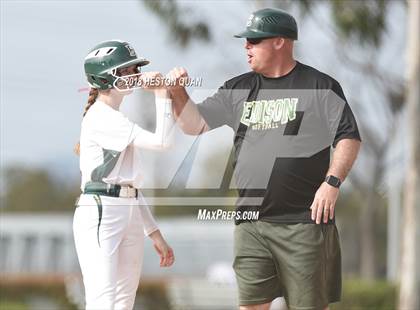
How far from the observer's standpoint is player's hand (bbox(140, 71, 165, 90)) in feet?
18.7

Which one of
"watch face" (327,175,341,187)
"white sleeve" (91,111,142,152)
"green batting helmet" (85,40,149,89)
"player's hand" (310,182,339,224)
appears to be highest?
"green batting helmet" (85,40,149,89)

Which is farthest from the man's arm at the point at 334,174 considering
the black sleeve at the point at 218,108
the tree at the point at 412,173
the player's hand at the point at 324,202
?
the tree at the point at 412,173

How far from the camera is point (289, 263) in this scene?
235 inches

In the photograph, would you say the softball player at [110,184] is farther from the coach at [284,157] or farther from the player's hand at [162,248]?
the coach at [284,157]

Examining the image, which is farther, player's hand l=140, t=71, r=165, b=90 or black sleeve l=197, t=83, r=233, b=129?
black sleeve l=197, t=83, r=233, b=129

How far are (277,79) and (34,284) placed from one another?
17055mm

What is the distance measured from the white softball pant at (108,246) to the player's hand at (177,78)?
655mm

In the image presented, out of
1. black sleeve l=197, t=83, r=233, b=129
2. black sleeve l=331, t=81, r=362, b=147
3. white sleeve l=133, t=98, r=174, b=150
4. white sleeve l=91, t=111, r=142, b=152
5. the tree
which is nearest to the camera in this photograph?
white sleeve l=133, t=98, r=174, b=150

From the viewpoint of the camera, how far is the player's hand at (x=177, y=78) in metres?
5.71

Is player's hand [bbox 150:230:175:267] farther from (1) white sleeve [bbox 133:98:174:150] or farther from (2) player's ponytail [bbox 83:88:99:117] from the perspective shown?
(2) player's ponytail [bbox 83:88:99:117]

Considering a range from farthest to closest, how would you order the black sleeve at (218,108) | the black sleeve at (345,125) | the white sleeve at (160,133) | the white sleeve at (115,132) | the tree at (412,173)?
the tree at (412,173) → the black sleeve at (218,108) → the black sleeve at (345,125) → the white sleeve at (115,132) → the white sleeve at (160,133)

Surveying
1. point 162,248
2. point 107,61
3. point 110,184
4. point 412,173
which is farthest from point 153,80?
point 412,173

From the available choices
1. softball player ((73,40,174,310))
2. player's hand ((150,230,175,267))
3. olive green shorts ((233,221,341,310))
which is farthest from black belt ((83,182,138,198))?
olive green shorts ((233,221,341,310))

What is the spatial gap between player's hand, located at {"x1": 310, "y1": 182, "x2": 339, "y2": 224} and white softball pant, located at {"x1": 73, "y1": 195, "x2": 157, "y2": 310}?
956mm
